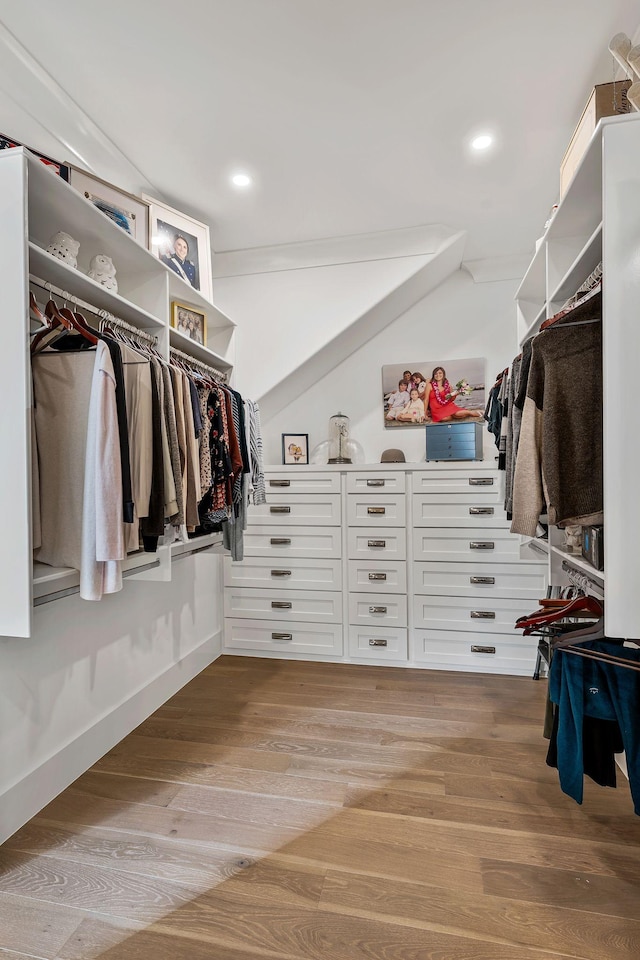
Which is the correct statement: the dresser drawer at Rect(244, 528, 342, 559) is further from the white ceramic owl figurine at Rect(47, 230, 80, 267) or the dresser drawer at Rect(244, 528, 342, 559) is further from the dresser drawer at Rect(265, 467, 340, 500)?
the white ceramic owl figurine at Rect(47, 230, 80, 267)

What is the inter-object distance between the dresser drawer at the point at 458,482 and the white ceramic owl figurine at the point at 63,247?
2055 millimetres

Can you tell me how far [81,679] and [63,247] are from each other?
5.17ft

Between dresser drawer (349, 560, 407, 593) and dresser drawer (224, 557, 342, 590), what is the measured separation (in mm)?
95

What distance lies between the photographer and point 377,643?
9.64ft

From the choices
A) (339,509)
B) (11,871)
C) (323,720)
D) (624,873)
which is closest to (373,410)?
(339,509)

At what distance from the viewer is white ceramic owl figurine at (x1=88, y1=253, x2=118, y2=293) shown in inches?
70.4

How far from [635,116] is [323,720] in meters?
2.41

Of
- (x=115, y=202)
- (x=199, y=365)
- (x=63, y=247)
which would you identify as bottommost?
(x=199, y=365)

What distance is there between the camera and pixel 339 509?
9.82 ft

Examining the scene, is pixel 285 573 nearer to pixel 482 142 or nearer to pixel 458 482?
pixel 458 482

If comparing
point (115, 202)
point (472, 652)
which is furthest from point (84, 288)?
point (472, 652)

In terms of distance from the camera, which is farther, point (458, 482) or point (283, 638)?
point (283, 638)

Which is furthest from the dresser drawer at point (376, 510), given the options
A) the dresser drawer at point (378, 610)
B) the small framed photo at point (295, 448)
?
the small framed photo at point (295, 448)

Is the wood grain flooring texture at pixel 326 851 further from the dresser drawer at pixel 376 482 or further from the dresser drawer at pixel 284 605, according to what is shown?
the dresser drawer at pixel 376 482
